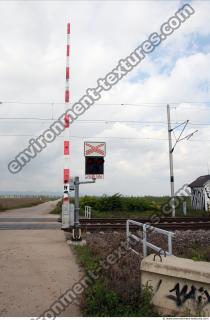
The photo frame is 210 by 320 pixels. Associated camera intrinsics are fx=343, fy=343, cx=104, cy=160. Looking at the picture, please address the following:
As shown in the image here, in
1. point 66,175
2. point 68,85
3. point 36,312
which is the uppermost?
point 68,85

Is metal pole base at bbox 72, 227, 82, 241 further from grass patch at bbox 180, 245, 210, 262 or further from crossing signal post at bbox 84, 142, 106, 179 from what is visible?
grass patch at bbox 180, 245, 210, 262

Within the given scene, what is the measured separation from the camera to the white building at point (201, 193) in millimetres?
27578

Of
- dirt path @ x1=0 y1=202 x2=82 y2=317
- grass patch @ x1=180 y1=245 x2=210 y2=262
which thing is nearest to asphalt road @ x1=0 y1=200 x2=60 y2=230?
dirt path @ x1=0 y1=202 x2=82 y2=317

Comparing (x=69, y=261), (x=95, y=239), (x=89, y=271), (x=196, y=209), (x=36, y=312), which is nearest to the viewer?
(x=36, y=312)

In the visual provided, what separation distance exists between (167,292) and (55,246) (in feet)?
20.5

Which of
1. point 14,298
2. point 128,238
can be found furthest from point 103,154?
point 14,298

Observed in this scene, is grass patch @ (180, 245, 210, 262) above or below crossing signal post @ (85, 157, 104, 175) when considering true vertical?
below

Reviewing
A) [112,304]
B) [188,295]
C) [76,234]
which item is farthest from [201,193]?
[112,304]

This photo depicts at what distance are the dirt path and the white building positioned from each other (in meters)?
18.5

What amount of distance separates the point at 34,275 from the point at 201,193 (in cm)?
2303

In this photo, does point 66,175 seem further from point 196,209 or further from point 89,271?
point 196,209

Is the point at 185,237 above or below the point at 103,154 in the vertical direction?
below

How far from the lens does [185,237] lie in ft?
39.4

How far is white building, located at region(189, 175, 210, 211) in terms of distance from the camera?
27.6 metres
